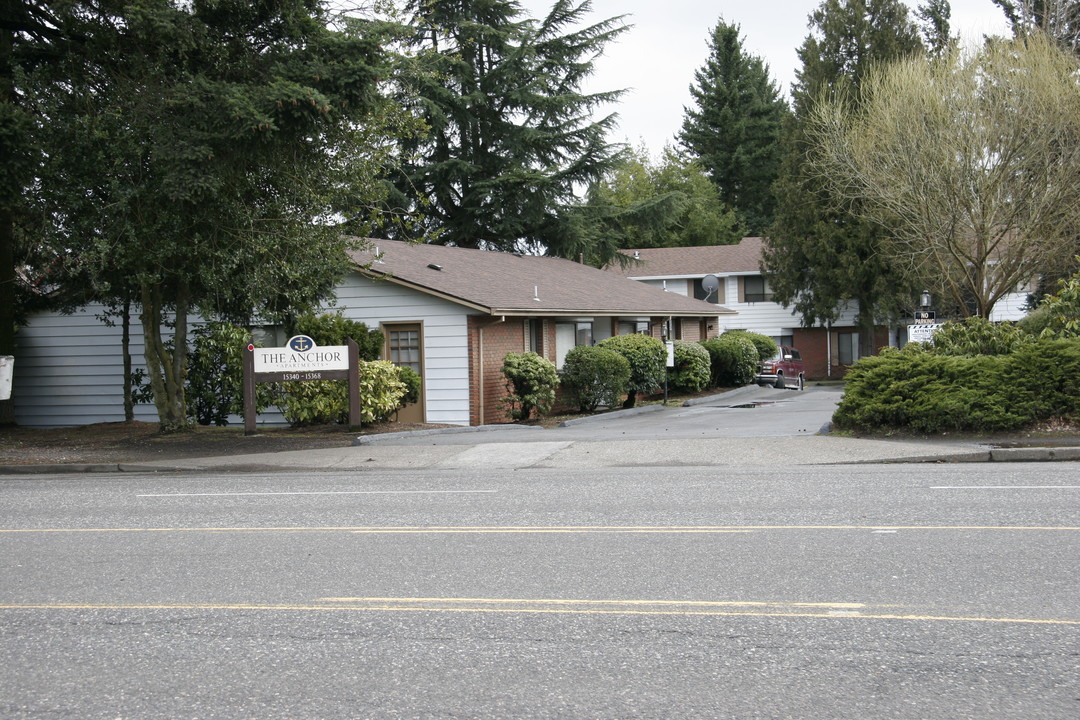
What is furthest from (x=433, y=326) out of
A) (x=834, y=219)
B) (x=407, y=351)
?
(x=834, y=219)

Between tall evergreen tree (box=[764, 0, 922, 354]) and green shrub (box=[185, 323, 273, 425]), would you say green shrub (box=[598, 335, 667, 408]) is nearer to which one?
green shrub (box=[185, 323, 273, 425])

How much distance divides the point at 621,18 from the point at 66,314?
78.3 ft

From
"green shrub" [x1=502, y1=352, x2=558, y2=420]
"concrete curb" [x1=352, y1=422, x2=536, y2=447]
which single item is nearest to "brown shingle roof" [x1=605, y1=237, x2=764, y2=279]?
"green shrub" [x1=502, y1=352, x2=558, y2=420]

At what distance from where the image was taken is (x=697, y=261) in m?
52.3

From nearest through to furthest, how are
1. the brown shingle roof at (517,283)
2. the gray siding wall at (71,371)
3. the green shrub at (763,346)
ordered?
the brown shingle roof at (517,283) < the gray siding wall at (71,371) < the green shrub at (763,346)

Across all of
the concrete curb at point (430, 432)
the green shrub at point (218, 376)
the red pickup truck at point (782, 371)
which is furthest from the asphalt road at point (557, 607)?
the red pickup truck at point (782, 371)

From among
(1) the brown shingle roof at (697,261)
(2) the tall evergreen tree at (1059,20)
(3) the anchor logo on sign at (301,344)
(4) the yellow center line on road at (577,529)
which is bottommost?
(4) the yellow center line on road at (577,529)

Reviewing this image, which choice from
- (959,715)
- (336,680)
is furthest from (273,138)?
(959,715)

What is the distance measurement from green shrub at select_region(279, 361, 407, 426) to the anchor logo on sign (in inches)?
61.4

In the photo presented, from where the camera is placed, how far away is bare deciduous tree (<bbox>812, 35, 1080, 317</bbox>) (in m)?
28.1

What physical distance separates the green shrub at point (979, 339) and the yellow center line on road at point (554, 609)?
12.6 meters

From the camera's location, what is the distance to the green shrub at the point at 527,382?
2298cm

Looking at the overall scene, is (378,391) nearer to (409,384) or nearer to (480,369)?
(409,384)

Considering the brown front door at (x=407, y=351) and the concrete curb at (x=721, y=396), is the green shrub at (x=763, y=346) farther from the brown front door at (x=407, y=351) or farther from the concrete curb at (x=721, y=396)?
the brown front door at (x=407, y=351)
